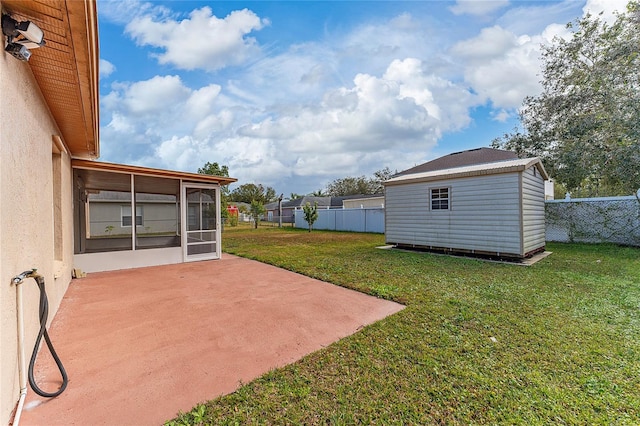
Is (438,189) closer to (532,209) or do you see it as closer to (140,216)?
(532,209)

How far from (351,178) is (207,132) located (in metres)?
28.7

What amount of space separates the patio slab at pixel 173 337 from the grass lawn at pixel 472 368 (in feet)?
Answer: 0.98

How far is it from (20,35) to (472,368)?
401 cm

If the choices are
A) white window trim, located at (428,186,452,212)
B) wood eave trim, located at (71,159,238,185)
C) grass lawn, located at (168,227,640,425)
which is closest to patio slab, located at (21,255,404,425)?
grass lawn, located at (168,227,640,425)

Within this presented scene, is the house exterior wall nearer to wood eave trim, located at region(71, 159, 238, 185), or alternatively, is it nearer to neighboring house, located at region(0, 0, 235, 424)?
wood eave trim, located at region(71, 159, 238, 185)

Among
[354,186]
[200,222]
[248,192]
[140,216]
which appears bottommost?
[200,222]

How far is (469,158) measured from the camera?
17.8 metres

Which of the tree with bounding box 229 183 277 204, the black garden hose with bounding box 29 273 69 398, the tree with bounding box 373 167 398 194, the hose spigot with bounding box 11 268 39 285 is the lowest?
the black garden hose with bounding box 29 273 69 398

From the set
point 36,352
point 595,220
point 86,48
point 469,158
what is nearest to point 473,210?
point 595,220

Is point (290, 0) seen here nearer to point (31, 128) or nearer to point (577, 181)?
point (31, 128)

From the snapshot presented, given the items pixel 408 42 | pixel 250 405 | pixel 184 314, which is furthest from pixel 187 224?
pixel 408 42

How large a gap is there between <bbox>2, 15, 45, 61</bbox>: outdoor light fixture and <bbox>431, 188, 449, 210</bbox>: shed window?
27.9 ft

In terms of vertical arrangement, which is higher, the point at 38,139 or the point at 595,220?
the point at 38,139

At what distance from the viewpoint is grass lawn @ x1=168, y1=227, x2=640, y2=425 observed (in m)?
1.82
